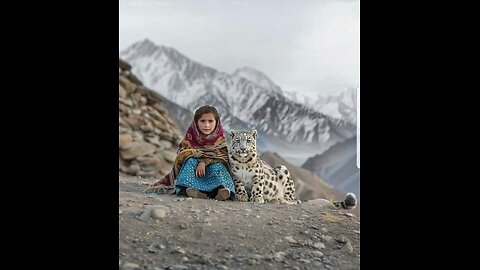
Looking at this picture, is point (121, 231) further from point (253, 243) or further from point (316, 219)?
point (316, 219)

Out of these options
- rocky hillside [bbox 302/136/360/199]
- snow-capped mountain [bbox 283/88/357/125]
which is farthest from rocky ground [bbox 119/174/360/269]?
snow-capped mountain [bbox 283/88/357/125]

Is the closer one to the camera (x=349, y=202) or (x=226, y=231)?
(x=226, y=231)

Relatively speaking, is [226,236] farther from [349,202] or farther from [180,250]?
[349,202]

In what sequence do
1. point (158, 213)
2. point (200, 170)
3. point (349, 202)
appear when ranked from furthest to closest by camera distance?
point (349, 202)
point (200, 170)
point (158, 213)

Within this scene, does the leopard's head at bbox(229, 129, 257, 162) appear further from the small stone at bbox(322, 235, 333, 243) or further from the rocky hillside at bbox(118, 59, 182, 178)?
the small stone at bbox(322, 235, 333, 243)

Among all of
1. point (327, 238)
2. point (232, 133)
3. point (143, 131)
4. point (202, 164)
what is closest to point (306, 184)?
point (327, 238)

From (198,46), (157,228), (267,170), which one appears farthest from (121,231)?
(198,46)

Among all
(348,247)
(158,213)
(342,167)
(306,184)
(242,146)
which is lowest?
(348,247)
